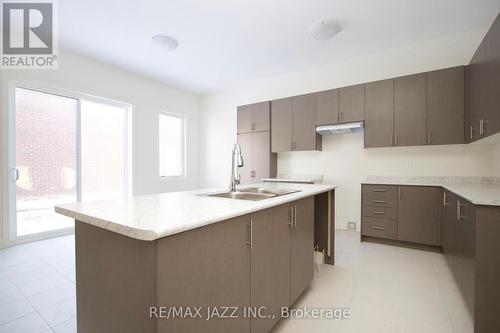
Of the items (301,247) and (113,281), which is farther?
(301,247)

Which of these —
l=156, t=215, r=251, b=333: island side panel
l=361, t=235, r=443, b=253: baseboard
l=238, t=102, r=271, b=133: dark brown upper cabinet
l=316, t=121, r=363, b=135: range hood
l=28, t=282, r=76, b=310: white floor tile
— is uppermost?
l=238, t=102, r=271, b=133: dark brown upper cabinet

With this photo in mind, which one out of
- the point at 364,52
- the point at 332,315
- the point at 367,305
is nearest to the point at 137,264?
the point at 332,315

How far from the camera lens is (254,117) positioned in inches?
179

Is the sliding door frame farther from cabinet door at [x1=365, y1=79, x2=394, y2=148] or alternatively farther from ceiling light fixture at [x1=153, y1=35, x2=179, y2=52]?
cabinet door at [x1=365, y1=79, x2=394, y2=148]

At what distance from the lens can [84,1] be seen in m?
2.43

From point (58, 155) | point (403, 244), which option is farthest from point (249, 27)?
point (403, 244)

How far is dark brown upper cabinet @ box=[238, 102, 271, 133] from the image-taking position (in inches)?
173

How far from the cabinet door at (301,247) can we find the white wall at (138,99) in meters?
3.62

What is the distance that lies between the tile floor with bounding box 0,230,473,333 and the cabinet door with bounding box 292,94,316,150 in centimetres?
184

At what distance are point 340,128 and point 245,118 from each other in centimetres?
191

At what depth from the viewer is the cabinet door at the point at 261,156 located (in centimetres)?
439

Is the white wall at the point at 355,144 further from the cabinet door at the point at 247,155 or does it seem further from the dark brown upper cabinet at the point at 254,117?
the cabinet door at the point at 247,155

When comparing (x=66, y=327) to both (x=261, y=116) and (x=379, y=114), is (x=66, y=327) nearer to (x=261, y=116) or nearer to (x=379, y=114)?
(x=261, y=116)

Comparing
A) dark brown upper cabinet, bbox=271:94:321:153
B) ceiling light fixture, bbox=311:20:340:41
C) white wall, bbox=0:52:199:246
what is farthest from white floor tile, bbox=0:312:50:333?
A: ceiling light fixture, bbox=311:20:340:41
